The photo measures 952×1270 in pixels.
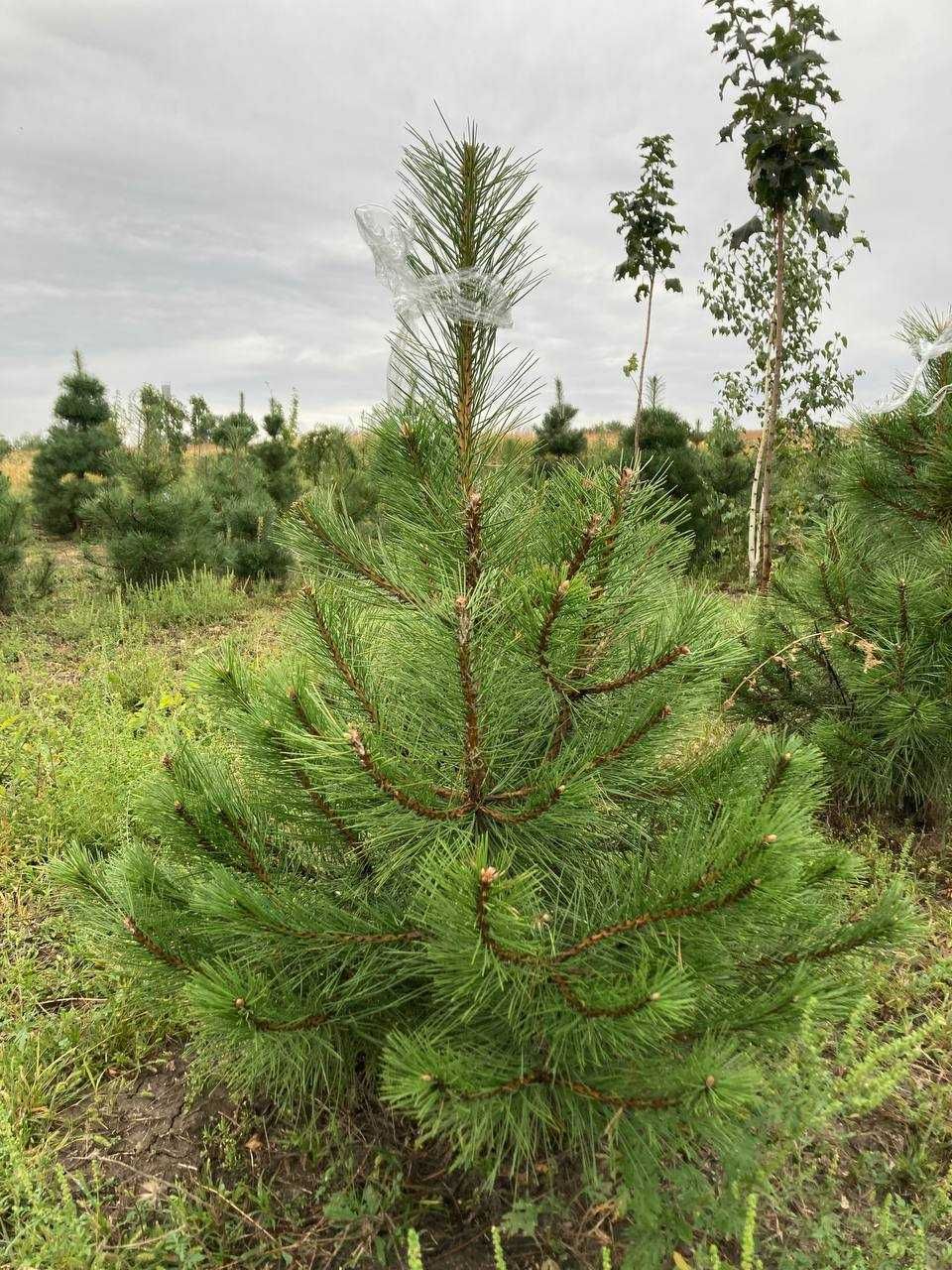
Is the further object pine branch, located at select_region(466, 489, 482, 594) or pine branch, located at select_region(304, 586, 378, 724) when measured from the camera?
pine branch, located at select_region(304, 586, 378, 724)

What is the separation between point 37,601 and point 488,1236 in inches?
316

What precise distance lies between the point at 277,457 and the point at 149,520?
165 inches

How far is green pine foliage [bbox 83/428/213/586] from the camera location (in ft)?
29.0

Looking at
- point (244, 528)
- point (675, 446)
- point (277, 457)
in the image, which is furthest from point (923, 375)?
point (277, 457)

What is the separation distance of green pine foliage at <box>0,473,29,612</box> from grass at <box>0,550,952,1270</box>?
5.87m

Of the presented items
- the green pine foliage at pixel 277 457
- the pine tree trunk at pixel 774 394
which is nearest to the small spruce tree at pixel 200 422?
the green pine foliage at pixel 277 457

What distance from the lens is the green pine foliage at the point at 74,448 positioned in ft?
39.9

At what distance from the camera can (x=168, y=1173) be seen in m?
1.95

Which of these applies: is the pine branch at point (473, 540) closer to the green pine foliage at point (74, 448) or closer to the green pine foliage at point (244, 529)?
the green pine foliage at point (244, 529)

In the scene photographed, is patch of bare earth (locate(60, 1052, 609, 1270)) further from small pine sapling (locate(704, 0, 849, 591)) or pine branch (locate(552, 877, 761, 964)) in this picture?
small pine sapling (locate(704, 0, 849, 591))

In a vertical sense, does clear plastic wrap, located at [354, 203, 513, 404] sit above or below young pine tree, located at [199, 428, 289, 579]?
above

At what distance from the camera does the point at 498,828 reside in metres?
1.57

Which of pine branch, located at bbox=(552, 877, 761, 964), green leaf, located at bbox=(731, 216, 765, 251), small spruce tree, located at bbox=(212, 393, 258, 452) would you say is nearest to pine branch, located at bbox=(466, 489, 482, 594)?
pine branch, located at bbox=(552, 877, 761, 964)

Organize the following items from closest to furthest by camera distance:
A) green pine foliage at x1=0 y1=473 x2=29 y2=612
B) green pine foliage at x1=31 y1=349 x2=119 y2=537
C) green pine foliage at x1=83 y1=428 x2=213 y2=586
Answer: green pine foliage at x1=0 y1=473 x2=29 y2=612, green pine foliage at x1=83 y1=428 x2=213 y2=586, green pine foliage at x1=31 y1=349 x2=119 y2=537
